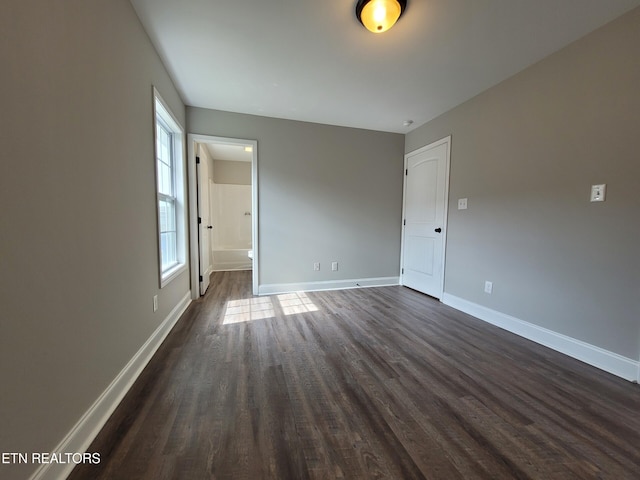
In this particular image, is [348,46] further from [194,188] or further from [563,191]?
[194,188]

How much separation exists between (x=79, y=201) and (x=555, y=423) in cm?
262

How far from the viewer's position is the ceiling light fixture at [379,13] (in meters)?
1.61

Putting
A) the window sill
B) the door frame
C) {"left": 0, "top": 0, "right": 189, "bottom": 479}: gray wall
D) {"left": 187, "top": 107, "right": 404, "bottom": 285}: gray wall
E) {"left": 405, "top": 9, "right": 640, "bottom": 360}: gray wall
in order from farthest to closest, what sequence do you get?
1. {"left": 187, "top": 107, "right": 404, "bottom": 285}: gray wall
2. the door frame
3. the window sill
4. {"left": 405, "top": 9, "right": 640, "bottom": 360}: gray wall
5. {"left": 0, "top": 0, "right": 189, "bottom": 479}: gray wall

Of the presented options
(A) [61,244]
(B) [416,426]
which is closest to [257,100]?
(A) [61,244]

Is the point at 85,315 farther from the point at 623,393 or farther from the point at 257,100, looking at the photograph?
the point at 623,393

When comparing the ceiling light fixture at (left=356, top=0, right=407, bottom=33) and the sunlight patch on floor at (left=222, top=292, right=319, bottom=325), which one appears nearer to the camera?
the ceiling light fixture at (left=356, top=0, right=407, bottom=33)

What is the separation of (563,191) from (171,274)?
3.56m

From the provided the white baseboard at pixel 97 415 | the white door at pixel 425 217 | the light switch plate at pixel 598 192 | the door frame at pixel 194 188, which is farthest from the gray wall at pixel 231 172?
the light switch plate at pixel 598 192

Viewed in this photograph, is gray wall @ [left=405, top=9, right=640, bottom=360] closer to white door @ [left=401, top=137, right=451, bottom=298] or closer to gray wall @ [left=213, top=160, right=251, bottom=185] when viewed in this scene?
white door @ [left=401, top=137, right=451, bottom=298]

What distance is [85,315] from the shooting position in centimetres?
120

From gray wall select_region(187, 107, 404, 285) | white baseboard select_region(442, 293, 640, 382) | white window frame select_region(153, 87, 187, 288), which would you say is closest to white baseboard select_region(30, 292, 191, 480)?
white window frame select_region(153, 87, 187, 288)

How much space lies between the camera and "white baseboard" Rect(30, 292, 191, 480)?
984mm

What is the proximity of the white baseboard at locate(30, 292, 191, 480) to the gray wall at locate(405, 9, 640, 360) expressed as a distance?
320 cm

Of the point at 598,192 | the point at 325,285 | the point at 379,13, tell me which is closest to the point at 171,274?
the point at 325,285
